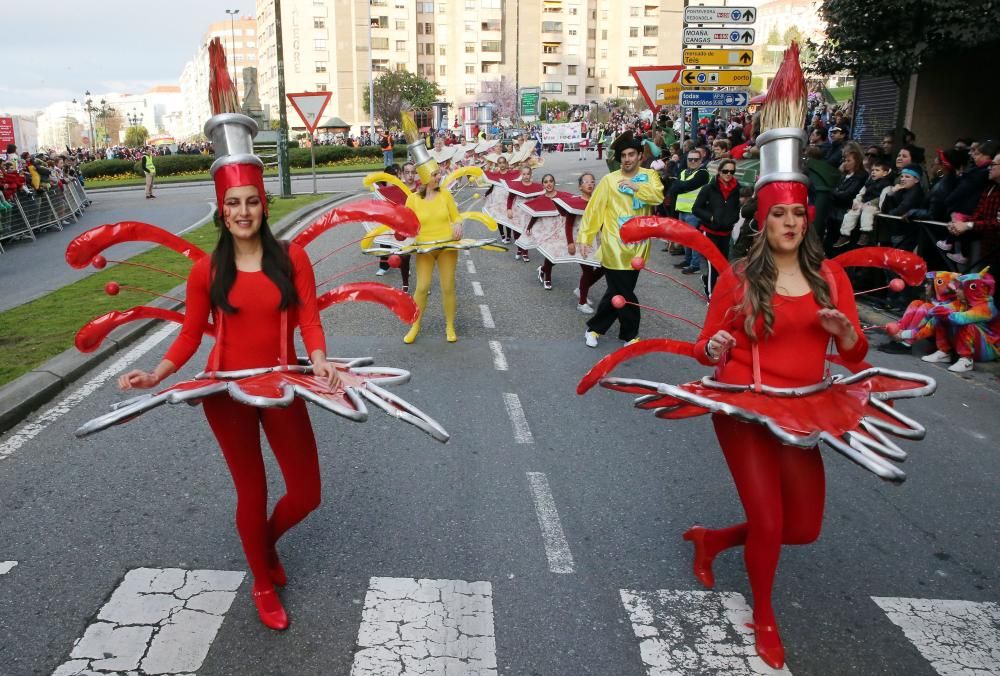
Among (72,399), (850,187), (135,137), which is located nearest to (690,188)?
(850,187)

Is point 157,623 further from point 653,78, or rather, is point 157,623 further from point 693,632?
point 653,78

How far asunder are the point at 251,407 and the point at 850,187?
9.91 metres

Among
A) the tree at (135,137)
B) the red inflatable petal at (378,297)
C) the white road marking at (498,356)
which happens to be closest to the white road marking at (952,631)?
the red inflatable petal at (378,297)

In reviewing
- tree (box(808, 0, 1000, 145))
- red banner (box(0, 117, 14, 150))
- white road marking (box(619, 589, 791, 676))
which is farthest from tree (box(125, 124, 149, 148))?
white road marking (box(619, 589, 791, 676))

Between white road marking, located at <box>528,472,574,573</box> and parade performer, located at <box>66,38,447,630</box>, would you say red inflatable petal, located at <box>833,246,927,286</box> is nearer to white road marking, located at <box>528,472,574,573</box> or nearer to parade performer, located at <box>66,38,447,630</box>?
white road marking, located at <box>528,472,574,573</box>

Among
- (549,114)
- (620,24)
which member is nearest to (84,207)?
(549,114)

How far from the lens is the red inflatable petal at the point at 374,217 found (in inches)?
153

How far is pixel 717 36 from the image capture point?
15.9m

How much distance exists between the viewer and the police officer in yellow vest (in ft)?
39.3

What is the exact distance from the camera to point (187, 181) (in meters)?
37.3

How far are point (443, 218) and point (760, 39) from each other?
9899cm

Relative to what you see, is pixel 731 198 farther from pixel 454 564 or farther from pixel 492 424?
pixel 454 564

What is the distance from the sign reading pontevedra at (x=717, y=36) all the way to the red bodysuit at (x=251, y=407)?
45.7 ft

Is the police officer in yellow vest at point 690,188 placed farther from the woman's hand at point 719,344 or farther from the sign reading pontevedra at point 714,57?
the woman's hand at point 719,344
